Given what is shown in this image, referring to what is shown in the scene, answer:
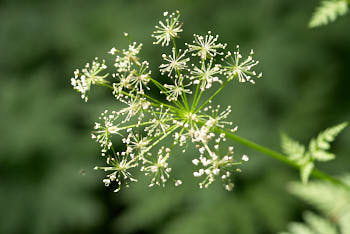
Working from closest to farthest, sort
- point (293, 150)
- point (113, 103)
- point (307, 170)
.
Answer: point (307, 170) < point (293, 150) < point (113, 103)

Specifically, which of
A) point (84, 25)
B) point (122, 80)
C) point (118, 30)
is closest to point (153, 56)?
point (118, 30)

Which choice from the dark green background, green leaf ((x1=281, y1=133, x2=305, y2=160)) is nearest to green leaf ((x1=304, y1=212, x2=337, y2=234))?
green leaf ((x1=281, y1=133, x2=305, y2=160))

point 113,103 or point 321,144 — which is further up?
point 113,103

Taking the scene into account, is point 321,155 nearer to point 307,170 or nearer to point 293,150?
point 307,170

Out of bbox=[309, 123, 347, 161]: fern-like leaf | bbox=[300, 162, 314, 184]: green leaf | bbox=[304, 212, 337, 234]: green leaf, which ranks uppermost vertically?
bbox=[309, 123, 347, 161]: fern-like leaf

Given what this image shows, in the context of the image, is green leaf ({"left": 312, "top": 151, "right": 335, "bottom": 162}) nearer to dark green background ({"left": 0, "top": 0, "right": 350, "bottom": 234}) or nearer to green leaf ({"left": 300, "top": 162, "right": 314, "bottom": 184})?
green leaf ({"left": 300, "top": 162, "right": 314, "bottom": 184})

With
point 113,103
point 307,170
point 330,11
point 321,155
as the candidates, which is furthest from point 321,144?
point 113,103

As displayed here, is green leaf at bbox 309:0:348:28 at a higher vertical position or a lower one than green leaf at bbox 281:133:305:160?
higher

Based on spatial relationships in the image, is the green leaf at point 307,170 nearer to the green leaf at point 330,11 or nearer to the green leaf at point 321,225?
the green leaf at point 321,225
